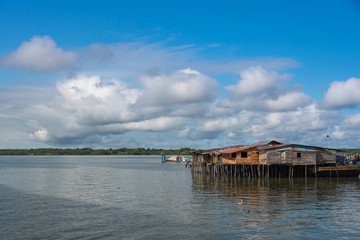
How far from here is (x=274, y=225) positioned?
21.9m

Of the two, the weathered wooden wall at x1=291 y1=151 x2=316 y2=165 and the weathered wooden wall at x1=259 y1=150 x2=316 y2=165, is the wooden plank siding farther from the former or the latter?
the weathered wooden wall at x1=291 y1=151 x2=316 y2=165

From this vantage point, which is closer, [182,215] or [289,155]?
[182,215]

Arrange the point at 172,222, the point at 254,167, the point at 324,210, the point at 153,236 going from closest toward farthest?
the point at 153,236 < the point at 172,222 < the point at 324,210 < the point at 254,167

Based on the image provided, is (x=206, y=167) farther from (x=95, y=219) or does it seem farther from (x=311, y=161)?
(x=95, y=219)

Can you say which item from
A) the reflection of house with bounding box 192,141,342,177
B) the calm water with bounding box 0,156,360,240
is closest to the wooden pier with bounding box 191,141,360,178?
the reflection of house with bounding box 192,141,342,177

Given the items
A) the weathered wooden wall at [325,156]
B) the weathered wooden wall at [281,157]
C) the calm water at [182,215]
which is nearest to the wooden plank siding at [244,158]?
the weathered wooden wall at [281,157]

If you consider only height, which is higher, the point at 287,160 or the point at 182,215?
the point at 287,160

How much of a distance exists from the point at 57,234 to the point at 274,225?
44.2 feet

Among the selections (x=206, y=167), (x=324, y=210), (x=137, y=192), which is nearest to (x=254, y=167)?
(x=206, y=167)

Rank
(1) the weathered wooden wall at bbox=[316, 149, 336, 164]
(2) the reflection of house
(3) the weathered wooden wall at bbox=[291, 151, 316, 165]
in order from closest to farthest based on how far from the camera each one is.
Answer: (2) the reflection of house, (3) the weathered wooden wall at bbox=[291, 151, 316, 165], (1) the weathered wooden wall at bbox=[316, 149, 336, 164]

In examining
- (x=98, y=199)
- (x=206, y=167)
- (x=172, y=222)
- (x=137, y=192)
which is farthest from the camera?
(x=206, y=167)

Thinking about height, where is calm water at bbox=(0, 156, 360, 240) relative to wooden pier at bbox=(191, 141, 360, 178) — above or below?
below

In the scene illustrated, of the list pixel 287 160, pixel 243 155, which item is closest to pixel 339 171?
pixel 287 160

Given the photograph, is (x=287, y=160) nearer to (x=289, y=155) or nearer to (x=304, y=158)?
(x=289, y=155)
